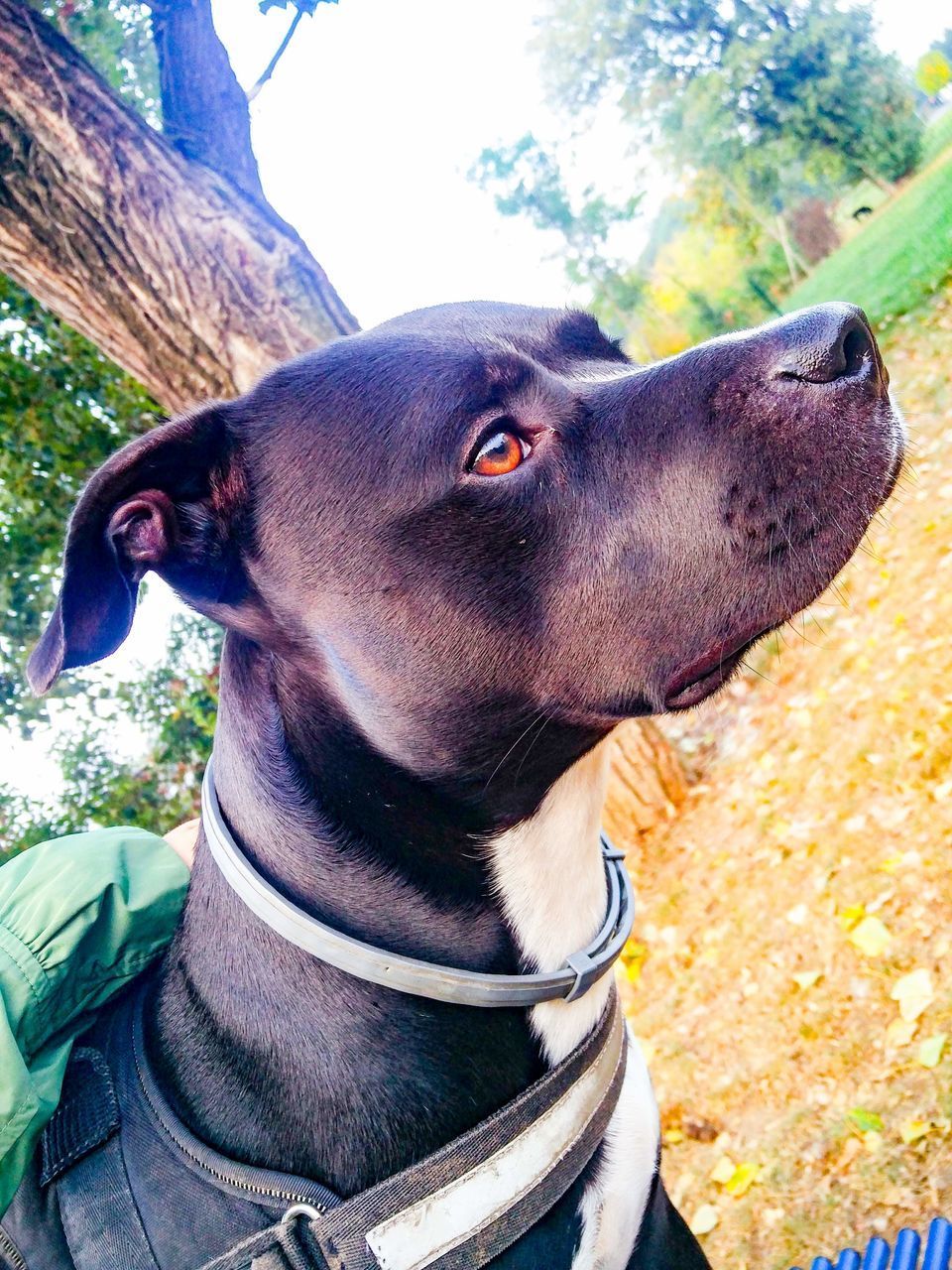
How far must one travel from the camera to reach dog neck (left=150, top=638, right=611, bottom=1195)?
1.66 metres

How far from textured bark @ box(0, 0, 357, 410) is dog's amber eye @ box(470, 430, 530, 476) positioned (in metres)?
2.21

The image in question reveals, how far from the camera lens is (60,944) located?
182cm

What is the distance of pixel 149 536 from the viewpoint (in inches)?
72.0

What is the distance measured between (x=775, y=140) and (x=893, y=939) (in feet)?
90.6

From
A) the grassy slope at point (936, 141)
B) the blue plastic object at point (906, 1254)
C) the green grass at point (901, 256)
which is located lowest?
the grassy slope at point (936, 141)

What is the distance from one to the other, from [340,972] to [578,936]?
0.53 meters

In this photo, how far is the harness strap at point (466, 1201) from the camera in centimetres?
153

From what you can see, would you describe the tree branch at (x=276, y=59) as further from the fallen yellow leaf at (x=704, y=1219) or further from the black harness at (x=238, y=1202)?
the fallen yellow leaf at (x=704, y=1219)

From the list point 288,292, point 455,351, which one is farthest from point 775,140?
point 455,351

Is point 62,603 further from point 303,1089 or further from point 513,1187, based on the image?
point 513,1187

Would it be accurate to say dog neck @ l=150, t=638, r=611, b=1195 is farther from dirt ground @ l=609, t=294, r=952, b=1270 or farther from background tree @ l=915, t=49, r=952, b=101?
background tree @ l=915, t=49, r=952, b=101

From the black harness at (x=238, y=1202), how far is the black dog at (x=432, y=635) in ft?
0.05

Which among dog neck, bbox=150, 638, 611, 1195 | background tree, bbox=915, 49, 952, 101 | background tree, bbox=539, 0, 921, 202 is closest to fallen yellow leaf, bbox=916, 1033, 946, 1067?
dog neck, bbox=150, 638, 611, 1195

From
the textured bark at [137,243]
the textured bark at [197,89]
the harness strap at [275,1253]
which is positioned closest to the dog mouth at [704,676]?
the harness strap at [275,1253]
